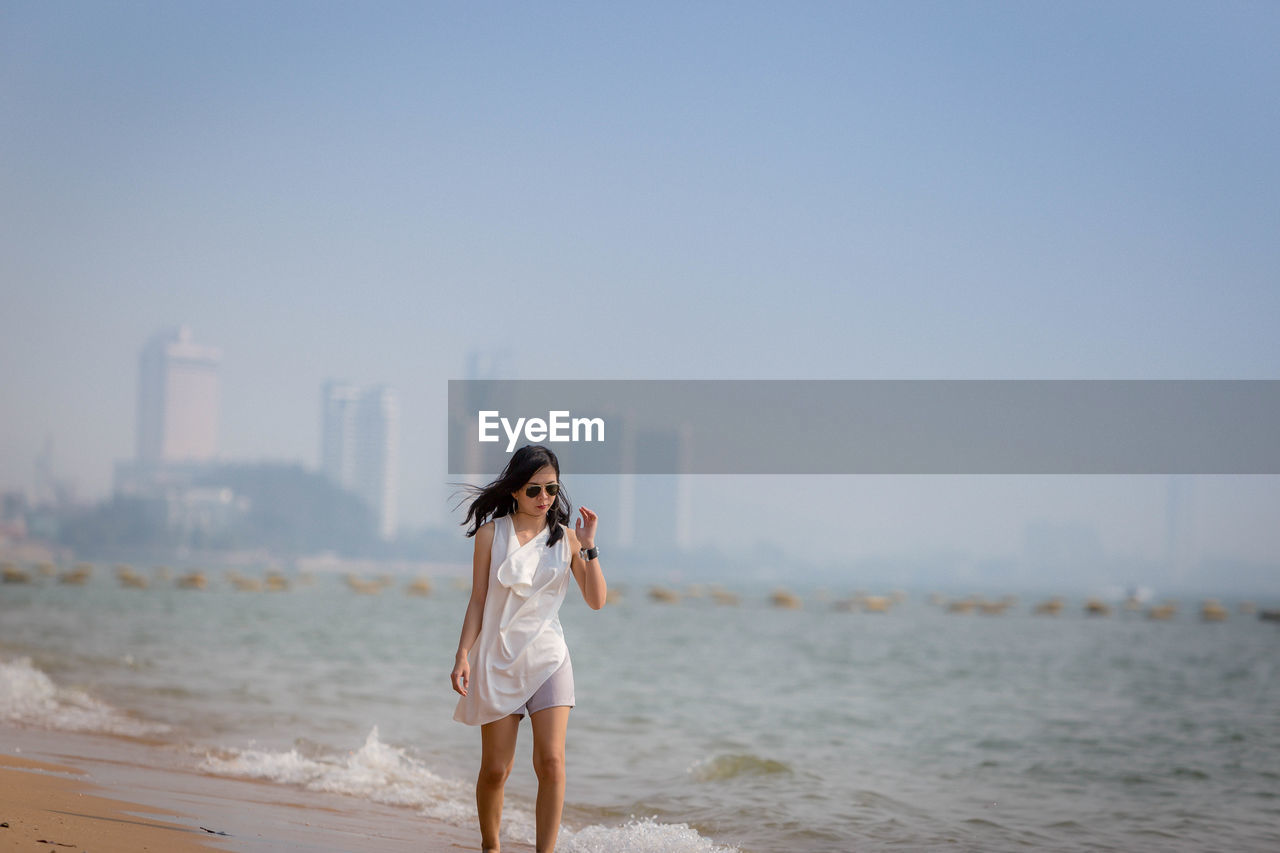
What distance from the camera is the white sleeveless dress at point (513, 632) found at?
175 inches

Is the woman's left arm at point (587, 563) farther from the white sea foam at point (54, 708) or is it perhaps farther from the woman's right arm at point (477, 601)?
the white sea foam at point (54, 708)

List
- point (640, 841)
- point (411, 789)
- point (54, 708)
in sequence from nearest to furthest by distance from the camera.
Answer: point (640, 841) → point (411, 789) → point (54, 708)

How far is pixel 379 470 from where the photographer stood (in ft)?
541

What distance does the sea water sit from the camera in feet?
25.6

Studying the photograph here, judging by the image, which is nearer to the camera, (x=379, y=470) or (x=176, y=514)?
(x=176, y=514)

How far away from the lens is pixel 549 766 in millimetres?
4410

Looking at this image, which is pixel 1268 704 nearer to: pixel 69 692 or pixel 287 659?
pixel 287 659

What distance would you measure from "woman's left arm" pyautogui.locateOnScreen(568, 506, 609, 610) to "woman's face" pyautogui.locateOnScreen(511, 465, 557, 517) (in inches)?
6.3

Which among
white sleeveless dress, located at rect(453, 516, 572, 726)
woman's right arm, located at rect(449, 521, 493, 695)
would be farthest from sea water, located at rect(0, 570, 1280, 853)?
woman's right arm, located at rect(449, 521, 493, 695)

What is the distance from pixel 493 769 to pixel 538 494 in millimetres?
1181

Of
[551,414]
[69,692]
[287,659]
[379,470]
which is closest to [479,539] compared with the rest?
[551,414]

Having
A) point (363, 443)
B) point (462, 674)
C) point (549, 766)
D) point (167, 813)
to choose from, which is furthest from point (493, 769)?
point (363, 443)

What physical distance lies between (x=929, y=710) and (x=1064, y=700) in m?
3.81
